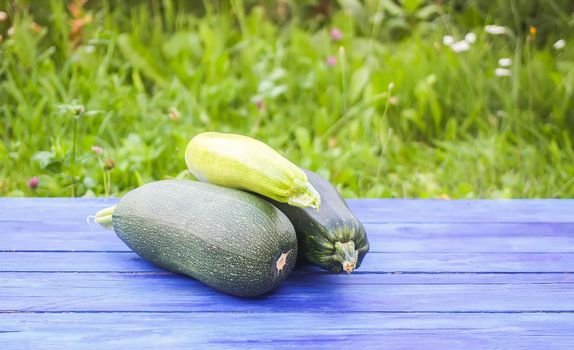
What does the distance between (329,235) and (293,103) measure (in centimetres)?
239

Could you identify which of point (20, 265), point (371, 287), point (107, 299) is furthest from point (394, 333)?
point (20, 265)

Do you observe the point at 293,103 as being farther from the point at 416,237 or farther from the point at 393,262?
the point at 393,262

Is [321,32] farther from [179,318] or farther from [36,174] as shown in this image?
[179,318]

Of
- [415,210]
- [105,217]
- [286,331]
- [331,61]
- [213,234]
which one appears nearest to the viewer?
[286,331]

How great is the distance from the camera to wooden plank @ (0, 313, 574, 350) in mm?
1517

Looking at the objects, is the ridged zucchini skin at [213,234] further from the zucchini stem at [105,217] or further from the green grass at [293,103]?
the green grass at [293,103]

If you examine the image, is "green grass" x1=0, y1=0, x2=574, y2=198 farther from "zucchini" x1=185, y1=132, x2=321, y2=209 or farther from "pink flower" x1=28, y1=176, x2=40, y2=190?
"zucchini" x1=185, y1=132, x2=321, y2=209

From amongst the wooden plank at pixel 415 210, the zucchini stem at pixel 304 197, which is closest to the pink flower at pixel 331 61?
the wooden plank at pixel 415 210

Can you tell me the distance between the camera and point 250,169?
1763 mm

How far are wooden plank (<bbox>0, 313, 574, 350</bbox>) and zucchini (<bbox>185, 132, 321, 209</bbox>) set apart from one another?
10.6 inches

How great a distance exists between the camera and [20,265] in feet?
6.30

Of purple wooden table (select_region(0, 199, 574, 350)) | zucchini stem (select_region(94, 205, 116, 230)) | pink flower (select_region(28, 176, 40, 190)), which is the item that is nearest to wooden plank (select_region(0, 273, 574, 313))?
purple wooden table (select_region(0, 199, 574, 350))

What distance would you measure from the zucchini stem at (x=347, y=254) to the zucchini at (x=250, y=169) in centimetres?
11

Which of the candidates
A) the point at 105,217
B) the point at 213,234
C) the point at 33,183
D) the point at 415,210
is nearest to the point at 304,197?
the point at 213,234
